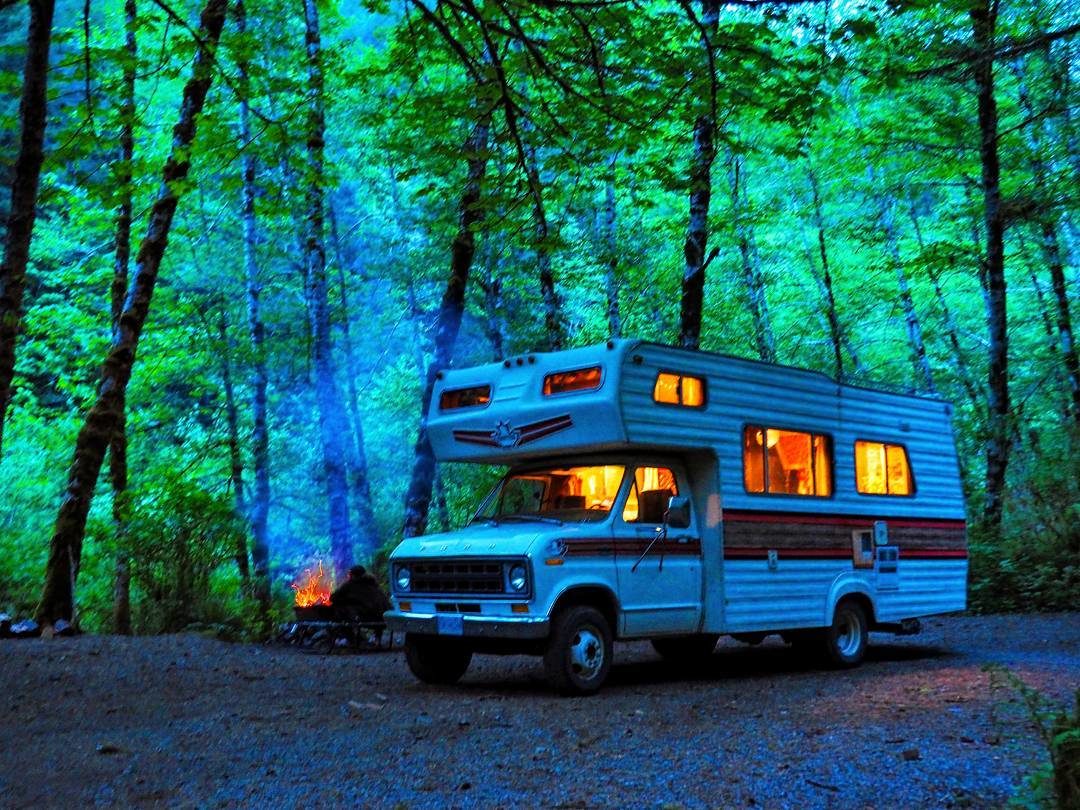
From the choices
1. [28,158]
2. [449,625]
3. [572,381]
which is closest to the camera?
[28,158]

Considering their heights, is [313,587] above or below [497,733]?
above

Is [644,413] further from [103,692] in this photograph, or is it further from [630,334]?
[630,334]

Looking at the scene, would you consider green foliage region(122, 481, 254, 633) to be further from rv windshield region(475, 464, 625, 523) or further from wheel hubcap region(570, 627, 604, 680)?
wheel hubcap region(570, 627, 604, 680)

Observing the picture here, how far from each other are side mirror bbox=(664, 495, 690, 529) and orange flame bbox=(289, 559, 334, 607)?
636cm

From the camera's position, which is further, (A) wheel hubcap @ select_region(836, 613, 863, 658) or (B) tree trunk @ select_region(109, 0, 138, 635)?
(A) wheel hubcap @ select_region(836, 613, 863, 658)

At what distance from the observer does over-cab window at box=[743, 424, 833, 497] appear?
10445 millimetres

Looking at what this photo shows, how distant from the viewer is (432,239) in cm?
2269

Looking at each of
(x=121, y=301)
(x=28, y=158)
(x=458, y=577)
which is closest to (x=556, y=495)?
(x=458, y=577)

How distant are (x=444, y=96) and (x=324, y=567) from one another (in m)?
9.13

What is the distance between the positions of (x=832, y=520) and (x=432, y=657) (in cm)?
463

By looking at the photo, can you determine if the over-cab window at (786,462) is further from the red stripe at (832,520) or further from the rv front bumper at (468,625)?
the rv front bumper at (468,625)

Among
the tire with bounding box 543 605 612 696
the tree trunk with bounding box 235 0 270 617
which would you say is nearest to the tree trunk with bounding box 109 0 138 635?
the tree trunk with bounding box 235 0 270 617

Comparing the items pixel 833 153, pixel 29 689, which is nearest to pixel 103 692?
pixel 29 689

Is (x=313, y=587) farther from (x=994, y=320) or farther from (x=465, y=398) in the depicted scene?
(x=994, y=320)
